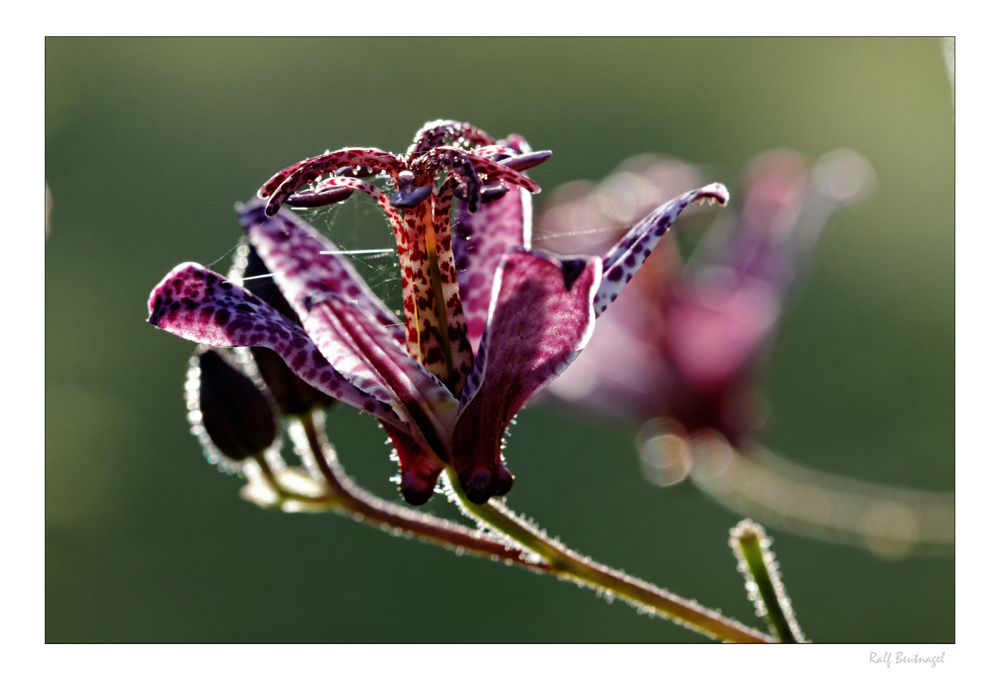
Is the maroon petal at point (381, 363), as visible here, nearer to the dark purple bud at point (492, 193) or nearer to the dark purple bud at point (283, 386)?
the dark purple bud at point (492, 193)

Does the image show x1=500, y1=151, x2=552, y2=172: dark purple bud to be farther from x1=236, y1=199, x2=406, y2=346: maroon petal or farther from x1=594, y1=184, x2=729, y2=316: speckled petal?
x1=236, y1=199, x2=406, y2=346: maroon petal

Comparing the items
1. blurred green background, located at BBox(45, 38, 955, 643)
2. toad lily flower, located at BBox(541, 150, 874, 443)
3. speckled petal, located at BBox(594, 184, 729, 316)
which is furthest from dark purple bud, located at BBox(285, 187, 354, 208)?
blurred green background, located at BBox(45, 38, 955, 643)

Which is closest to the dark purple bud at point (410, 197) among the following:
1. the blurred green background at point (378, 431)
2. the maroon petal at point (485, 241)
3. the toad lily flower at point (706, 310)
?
the maroon petal at point (485, 241)

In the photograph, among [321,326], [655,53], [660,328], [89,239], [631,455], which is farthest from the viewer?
[631,455]

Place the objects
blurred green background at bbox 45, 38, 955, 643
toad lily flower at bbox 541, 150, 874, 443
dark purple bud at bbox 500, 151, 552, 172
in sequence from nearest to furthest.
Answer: dark purple bud at bbox 500, 151, 552, 172 → toad lily flower at bbox 541, 150, 874, 443 → blurred green background at bbox 45, 38, 955, 643

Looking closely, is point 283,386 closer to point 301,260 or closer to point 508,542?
point 301,260

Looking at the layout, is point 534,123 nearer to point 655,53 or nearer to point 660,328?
point 655,53
